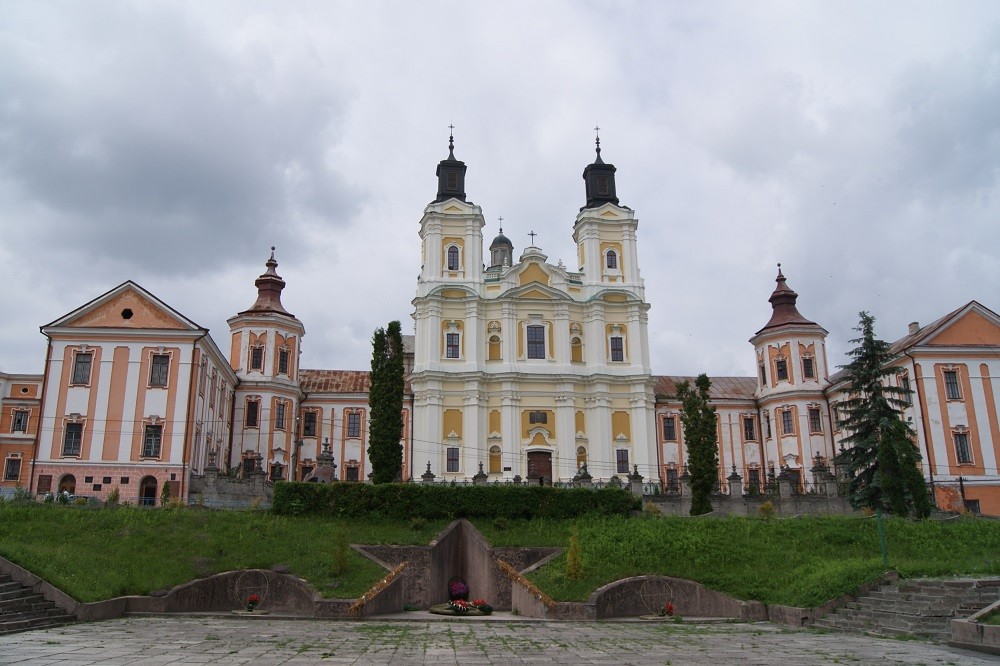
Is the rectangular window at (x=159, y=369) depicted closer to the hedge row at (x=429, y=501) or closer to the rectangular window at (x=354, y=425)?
the hedge row at (x=429, y=501)

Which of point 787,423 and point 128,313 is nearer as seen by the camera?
point 128,313

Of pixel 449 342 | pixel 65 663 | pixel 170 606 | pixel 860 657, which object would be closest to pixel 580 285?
pixel 449 342

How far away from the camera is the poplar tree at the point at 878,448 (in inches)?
1265

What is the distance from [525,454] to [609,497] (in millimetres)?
15690

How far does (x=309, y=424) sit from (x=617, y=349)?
21.8m

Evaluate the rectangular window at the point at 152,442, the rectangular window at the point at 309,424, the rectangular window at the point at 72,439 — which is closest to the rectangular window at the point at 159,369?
the rectangular window at the point at 152,442

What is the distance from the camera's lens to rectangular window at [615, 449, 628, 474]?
49.6 meters

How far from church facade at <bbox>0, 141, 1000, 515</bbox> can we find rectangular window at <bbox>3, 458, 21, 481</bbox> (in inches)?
3.5

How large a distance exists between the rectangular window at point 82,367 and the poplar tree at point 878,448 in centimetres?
3605

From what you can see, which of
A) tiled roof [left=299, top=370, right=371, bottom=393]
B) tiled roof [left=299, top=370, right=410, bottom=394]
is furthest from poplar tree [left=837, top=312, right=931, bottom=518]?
tiled roof [left=299, top=370, right=371, bottom=393]

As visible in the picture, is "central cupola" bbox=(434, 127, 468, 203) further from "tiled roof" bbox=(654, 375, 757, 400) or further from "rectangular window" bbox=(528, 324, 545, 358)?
"tiled roof" bbox=(654, 375, 757, 400)

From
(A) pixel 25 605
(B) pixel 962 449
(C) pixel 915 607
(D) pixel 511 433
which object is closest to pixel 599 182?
(D) pixel 511 433

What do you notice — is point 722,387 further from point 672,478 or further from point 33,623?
point 33,623

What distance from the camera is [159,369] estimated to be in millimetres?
40594
